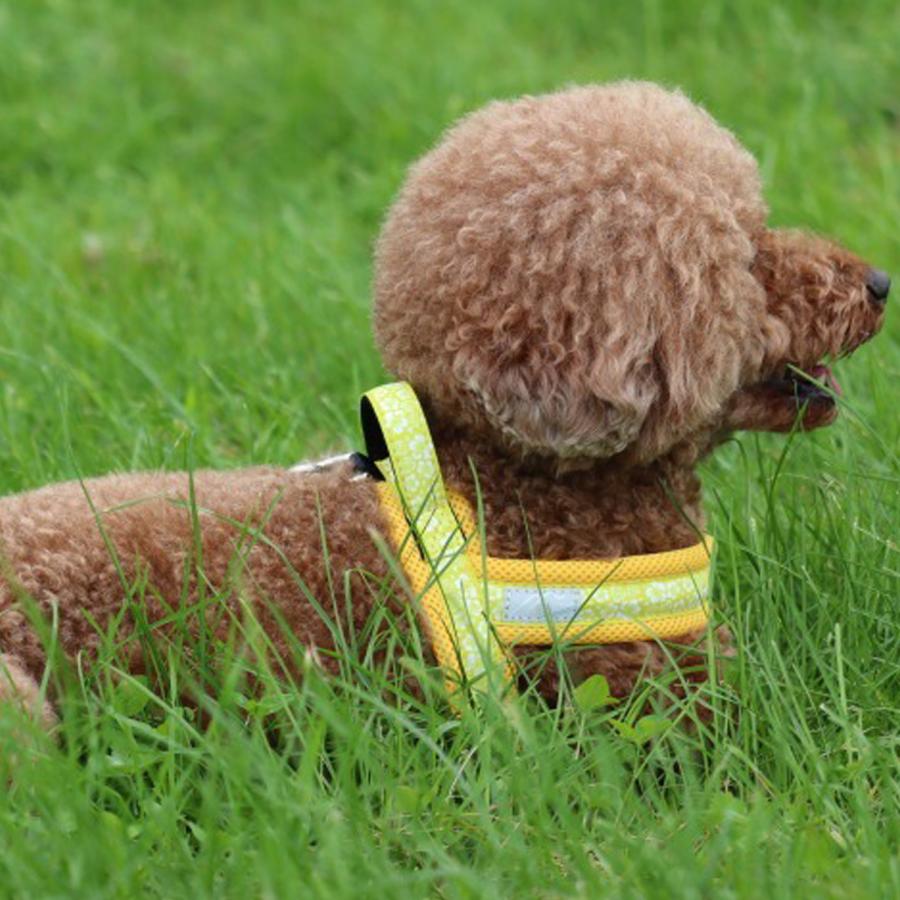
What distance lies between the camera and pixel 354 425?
3850 millimetres

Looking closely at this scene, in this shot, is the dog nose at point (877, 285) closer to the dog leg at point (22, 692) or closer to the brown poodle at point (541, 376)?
the brown poodle at point (541, 376)

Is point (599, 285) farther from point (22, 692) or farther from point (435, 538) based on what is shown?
point (22, 692)

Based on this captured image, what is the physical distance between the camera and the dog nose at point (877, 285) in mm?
2939

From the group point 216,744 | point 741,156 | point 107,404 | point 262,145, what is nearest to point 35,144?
point 262,145

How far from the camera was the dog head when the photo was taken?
2.63 meters

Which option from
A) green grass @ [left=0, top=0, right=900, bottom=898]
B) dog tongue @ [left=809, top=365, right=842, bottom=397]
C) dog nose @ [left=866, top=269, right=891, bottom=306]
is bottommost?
green grass @ [left=0, top=0, right=900, bottom=898]

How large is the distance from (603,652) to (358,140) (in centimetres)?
340

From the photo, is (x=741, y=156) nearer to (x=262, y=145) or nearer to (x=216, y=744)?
(x=216, y=744)

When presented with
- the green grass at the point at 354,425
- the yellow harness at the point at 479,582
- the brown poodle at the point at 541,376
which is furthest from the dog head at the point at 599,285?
the green grass at the point at 354,425

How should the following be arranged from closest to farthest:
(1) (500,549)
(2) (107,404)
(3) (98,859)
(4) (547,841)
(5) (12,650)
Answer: (3) (98,859) → (4) (547,841) → (5) (12,650) → (1) (500,549) → (2) (107,404)

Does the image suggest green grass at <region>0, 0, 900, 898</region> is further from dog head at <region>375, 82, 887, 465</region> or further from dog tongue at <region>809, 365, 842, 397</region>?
dog head at <region>375, 82, 887, 465</region>

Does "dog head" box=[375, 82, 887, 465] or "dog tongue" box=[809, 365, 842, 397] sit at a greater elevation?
"dog head" box=[375, 82, 887, 465]

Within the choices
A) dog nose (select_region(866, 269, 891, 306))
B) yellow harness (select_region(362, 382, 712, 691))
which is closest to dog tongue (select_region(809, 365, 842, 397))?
dog nose (select_region(866, 269, 891, 306))

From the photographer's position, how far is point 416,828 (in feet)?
7.75
